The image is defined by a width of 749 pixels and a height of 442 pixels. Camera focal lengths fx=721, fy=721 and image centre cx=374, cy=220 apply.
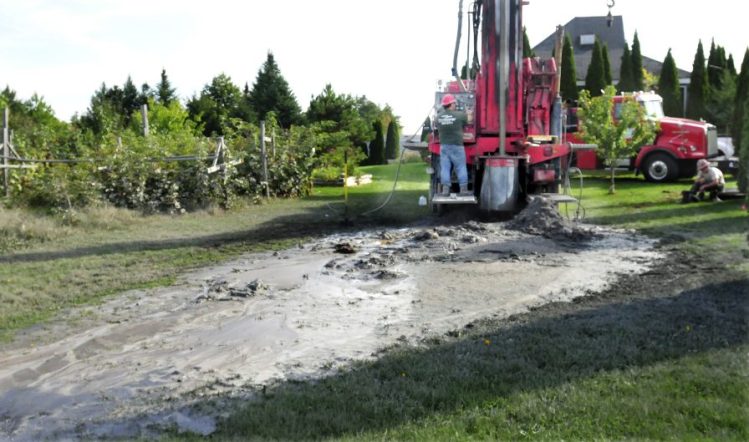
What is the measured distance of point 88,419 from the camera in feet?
14.7

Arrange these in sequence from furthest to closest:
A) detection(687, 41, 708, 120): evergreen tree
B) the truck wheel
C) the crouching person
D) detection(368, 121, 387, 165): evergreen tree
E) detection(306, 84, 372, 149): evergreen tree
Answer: detection(368, 121, 387, 165): evergreen tree, detection(687, 41, 708, 120): evergreen tree, detection(306, 84, 372, 149): evergreen tree, the truck wheel, the crouching person

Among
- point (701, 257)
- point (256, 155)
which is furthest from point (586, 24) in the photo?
point (701, 257)

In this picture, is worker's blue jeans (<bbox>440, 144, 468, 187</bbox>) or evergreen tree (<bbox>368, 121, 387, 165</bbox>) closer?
worker's blue jeans (<bbox>440, 144, 468, 187</bbox>)

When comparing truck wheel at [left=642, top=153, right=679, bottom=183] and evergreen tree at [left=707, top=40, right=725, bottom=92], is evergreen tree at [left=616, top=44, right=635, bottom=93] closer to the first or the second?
evergreen tree at [left=707, top=40, right=725, bottom=92]

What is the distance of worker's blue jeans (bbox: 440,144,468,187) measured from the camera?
1235cm

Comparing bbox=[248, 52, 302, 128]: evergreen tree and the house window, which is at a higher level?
the house window

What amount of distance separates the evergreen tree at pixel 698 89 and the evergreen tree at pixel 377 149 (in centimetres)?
1595

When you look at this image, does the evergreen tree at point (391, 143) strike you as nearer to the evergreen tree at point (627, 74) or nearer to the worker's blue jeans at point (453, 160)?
the evergreen tree at point (627, 74)

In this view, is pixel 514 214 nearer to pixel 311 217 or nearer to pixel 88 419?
pixel 311 217

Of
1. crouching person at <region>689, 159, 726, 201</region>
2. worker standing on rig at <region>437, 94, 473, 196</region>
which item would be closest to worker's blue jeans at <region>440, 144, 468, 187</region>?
worker standing on rig at <region>437, 94, 473, 196</region>

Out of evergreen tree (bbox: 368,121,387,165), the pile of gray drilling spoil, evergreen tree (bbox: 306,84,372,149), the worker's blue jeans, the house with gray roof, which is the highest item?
the house with gray roof

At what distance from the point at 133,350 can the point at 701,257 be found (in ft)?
23.2

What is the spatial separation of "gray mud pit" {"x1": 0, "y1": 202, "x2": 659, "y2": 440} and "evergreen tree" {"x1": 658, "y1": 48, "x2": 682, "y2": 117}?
2812 cm

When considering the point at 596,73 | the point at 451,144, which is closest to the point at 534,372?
the point at 451,144
